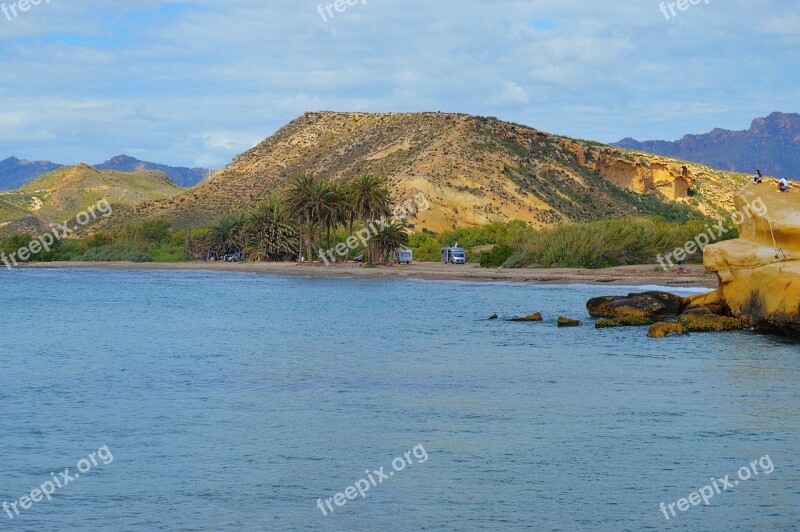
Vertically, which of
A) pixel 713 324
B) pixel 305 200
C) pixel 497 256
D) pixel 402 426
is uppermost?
pixel 305 200

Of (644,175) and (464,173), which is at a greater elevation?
(644,175)

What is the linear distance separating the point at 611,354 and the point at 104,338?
1725cm

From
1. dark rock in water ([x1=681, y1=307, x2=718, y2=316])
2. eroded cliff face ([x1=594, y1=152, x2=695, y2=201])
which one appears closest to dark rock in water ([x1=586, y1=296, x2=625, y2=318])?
dark rock in water ([x1=681, y1=307, x2=718, y2=316])

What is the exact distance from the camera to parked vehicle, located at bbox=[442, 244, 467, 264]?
7800 centimetres

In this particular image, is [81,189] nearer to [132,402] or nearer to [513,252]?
[513,252]

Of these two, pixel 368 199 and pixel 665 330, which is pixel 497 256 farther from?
pixel 665 330

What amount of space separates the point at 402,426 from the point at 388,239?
57.9 m

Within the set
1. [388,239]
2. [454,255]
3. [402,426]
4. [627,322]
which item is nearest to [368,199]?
[388,239]

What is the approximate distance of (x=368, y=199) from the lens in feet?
→ 241

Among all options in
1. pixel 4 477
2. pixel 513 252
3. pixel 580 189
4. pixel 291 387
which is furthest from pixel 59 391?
pixel 580 189

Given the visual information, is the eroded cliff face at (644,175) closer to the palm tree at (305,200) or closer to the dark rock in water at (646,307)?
the palm tree at (305,200)

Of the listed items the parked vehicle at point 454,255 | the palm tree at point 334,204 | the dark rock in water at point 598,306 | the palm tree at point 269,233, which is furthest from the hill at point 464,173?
the dark rock in water at point 598,306

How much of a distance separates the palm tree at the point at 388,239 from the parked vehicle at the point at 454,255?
4.63 metres

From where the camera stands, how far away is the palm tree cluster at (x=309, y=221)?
74000mm
